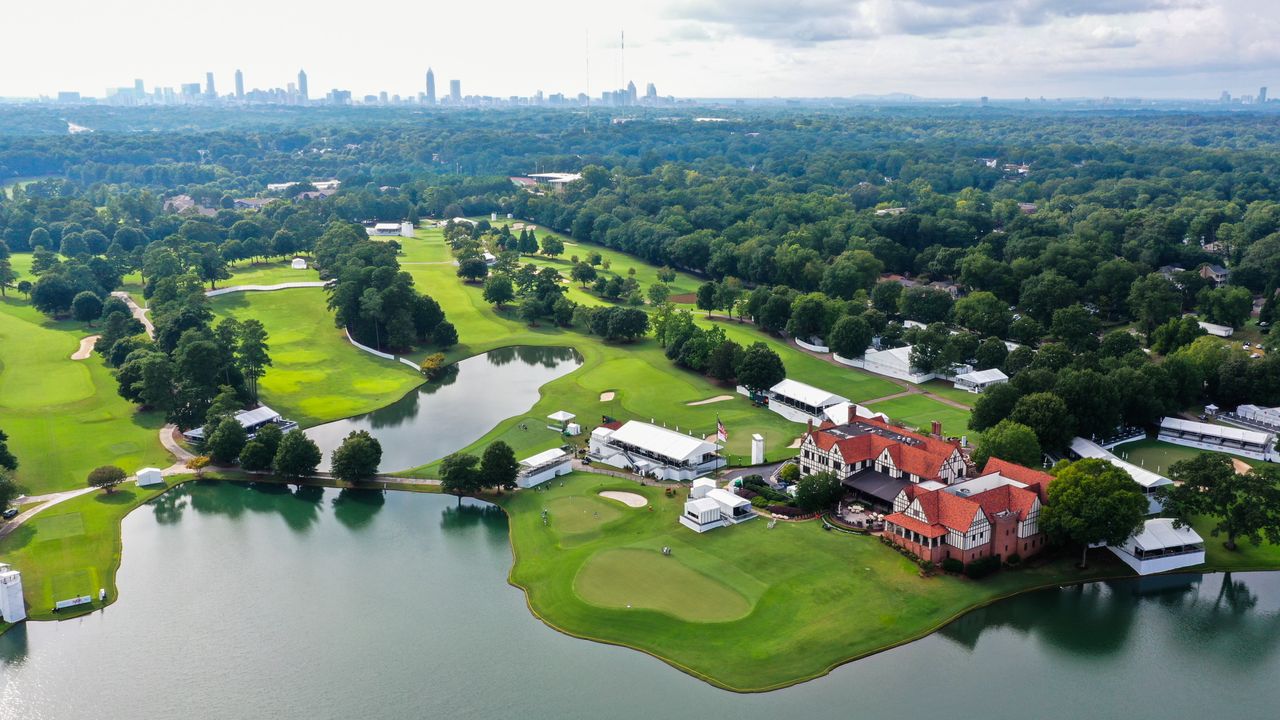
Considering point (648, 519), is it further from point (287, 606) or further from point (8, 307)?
point (8, 307)

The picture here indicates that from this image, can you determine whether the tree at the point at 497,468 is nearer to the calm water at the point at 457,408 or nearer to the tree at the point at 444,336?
the calm water at the point at 457,408

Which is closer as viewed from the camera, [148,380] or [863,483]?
[863,483]

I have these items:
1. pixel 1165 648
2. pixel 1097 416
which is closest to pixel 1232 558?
pixel 1165 648

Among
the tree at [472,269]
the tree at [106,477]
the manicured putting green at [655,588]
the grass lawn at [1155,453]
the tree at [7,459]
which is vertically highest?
the tree at [472,269]

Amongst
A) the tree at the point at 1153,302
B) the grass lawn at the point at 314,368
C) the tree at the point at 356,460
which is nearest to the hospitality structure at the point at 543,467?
the tree at the point at 356,460

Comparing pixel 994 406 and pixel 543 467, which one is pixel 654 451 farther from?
pixel 994 406

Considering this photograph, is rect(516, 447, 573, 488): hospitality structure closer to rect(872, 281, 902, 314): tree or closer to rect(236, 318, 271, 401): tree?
rect(236, 318, 271, 401): tree
